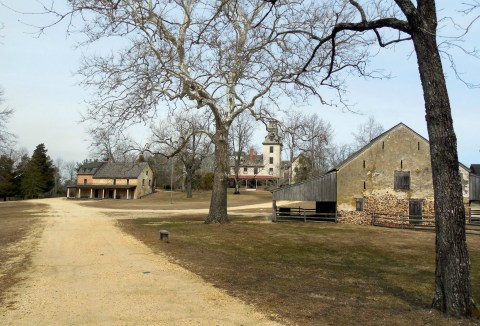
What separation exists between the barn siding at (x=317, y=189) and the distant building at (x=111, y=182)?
4603cm

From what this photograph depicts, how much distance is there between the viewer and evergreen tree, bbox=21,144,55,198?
248 ft

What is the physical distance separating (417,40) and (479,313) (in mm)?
4666

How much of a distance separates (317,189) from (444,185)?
24644mm

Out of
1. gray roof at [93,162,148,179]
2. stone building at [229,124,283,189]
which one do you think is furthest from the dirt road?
stone building at [229,124,283,189]

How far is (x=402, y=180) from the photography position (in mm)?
30219

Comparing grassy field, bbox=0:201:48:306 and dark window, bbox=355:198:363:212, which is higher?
dark window, bbox=355:198:363:212

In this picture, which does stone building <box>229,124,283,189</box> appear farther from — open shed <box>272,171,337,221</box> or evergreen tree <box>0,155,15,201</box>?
open shed <box>272,171,337,221</box>

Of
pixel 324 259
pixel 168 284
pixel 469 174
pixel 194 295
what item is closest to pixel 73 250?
pixel 168 284

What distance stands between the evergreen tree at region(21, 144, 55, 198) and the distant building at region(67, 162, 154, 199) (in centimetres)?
489

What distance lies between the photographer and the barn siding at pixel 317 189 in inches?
1227

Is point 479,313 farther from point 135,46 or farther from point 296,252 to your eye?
point 135,46

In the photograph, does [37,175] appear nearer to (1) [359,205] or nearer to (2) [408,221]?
(1) [359,205]

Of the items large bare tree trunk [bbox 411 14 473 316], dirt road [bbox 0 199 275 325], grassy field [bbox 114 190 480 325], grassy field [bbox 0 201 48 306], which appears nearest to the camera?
dirt road [bbox 0 199 275 325]

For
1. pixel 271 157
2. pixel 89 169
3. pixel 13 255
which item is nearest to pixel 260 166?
pixel 271 157
